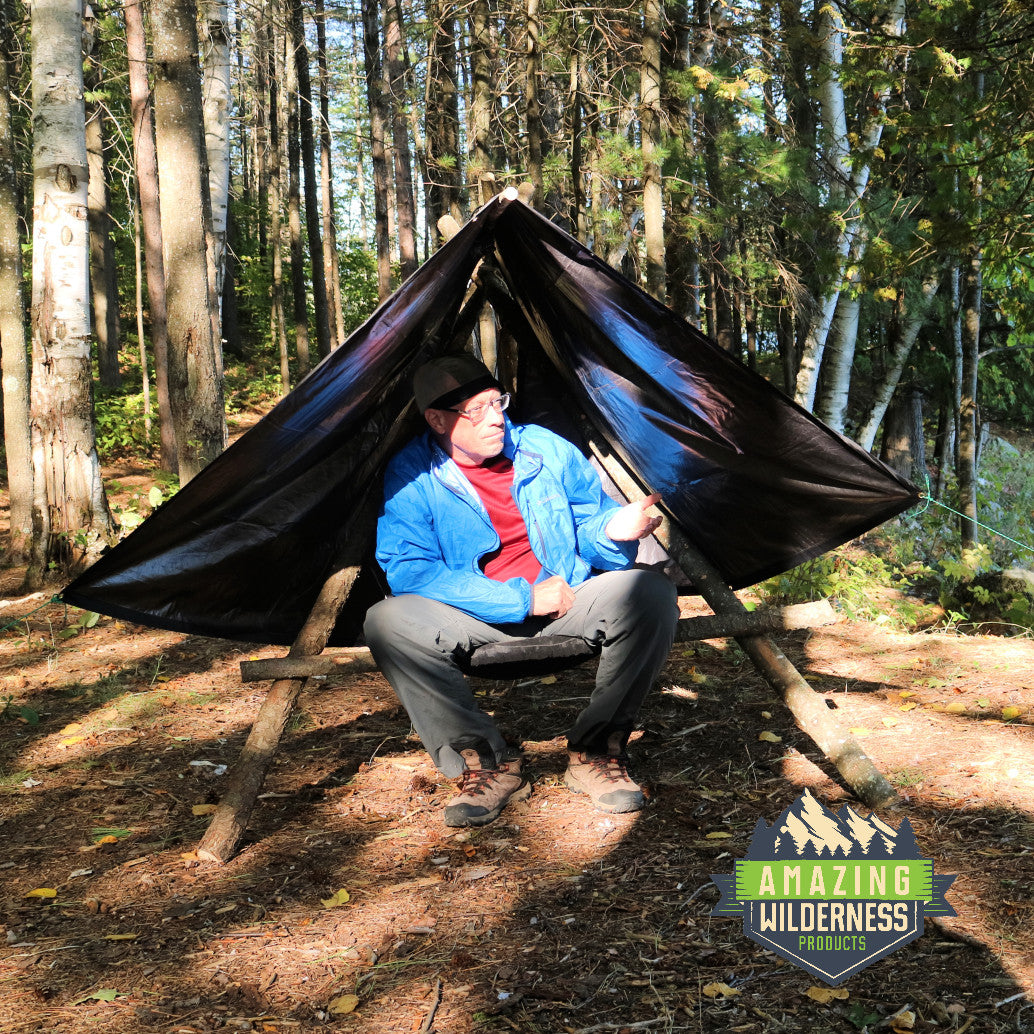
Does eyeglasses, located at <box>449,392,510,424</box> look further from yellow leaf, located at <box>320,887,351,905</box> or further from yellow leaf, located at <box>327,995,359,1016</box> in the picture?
yellow leaf, located at <box>327,995,359,1016</box>

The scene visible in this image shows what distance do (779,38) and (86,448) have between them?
6582mm

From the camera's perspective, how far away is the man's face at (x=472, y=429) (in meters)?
3.38

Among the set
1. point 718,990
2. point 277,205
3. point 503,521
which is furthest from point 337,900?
point 277,205

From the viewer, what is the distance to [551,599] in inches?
129

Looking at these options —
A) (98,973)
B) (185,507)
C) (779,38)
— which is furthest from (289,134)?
(98,973)

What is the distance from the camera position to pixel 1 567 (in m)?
6.78

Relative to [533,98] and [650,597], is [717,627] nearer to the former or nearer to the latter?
[650,597]

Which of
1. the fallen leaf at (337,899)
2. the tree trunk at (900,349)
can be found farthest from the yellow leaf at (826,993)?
the tree trunk at (900,349)

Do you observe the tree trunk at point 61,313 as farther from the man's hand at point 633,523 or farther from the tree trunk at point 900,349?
the tree trunk at point 900,349

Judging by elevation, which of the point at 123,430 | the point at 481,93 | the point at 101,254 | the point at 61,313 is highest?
the point at 481,93

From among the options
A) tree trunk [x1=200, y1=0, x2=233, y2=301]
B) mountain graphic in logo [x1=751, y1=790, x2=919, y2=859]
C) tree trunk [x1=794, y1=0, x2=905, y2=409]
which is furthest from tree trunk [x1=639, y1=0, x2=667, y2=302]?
tree trunk [x1=200, y1=0, x2=233, y2=301]

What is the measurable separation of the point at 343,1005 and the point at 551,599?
4.79ft

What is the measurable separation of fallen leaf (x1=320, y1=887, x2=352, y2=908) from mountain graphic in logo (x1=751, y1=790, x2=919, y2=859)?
1159 millimetres

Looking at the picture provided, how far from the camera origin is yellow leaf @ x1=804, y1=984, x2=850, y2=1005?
214cm
